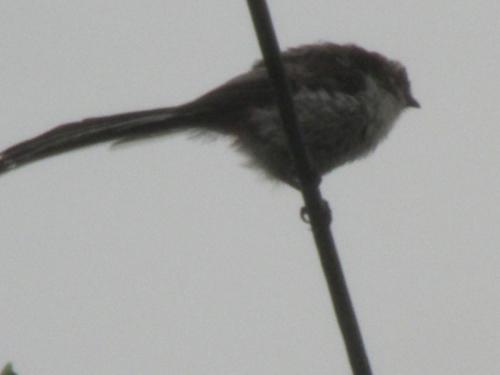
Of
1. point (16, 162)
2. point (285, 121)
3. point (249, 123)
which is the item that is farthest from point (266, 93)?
point (285, 121)

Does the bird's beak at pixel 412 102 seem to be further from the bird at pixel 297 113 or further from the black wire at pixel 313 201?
the black wire at pixel 313 201

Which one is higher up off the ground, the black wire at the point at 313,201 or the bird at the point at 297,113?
the bird at the point at 297,113

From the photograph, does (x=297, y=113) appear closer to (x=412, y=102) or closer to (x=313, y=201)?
(x=313, y=201)


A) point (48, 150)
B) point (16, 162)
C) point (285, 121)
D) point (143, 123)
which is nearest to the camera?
point (285, 121)

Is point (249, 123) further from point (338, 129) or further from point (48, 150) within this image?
point (48, 150)

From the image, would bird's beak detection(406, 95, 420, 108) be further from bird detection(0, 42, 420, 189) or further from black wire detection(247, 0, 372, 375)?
black wire detection(247, 0, 372, 375)

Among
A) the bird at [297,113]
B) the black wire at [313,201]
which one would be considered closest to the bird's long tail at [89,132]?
the bird at [297,113]

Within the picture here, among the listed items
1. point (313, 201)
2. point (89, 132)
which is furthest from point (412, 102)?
point (313, 201)
